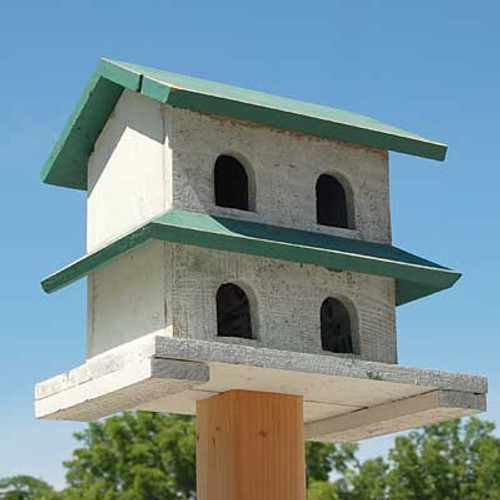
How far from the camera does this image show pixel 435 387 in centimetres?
682

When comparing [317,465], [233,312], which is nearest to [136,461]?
[317,465]

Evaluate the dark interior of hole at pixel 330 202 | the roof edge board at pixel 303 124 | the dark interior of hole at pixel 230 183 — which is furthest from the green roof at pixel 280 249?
the roof edge board at pixel 303 124

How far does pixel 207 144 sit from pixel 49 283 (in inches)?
53.1

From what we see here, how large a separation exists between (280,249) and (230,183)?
3.54 feet

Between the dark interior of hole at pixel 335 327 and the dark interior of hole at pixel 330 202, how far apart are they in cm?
51

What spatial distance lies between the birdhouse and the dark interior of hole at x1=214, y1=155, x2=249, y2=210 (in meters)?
0.01

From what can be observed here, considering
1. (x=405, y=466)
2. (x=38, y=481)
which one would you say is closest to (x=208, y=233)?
(x=405, y=466)

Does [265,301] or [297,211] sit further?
[297,211]

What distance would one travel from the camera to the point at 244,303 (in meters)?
7.41

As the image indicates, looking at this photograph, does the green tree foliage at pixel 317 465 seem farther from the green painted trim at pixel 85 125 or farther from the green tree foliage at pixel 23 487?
the green painted trim at pixel 85 125

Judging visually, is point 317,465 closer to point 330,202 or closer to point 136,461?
point 136,461

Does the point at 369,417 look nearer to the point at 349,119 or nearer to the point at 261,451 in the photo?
the point at 261,451

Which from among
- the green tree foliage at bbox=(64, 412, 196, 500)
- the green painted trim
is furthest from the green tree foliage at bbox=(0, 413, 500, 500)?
the green painted trim

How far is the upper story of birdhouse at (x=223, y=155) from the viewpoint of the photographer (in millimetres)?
6777
